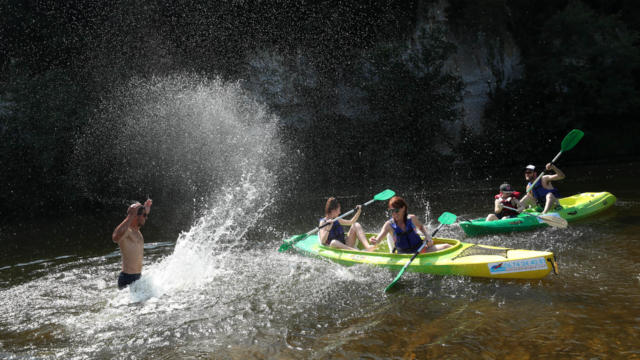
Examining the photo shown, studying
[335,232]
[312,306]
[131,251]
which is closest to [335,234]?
[335,232]

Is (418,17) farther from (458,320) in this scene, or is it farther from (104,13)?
(458,320)

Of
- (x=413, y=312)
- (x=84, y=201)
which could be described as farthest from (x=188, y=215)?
(x=413, y=312)

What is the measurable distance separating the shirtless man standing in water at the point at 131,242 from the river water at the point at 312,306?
19 centimetres

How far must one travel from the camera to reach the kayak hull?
213 inches

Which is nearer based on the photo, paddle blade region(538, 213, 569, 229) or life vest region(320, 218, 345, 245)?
paddle blade region(538, 213, 569, 229)

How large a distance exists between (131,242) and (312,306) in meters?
2.52

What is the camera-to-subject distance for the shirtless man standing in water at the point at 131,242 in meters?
5.47

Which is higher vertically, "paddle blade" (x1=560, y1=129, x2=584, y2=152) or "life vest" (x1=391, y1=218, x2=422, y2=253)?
"paddle blade" (x1=560, y1=129, x2=584, y2=152)

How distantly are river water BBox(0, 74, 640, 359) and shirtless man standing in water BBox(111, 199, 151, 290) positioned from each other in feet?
0.63

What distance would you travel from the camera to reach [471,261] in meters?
5.76

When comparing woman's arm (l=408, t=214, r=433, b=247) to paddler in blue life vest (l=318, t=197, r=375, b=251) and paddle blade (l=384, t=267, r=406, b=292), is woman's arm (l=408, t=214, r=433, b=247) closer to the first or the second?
paddle blade (l=384, t=267, r=406, b=292)

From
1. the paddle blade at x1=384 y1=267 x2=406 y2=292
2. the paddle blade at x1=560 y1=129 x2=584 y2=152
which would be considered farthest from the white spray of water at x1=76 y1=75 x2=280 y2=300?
the paddle blade at x1=384 y1=267 x2=406 y2=292

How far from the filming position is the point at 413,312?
4992 mm

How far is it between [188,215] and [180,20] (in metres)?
10.9
